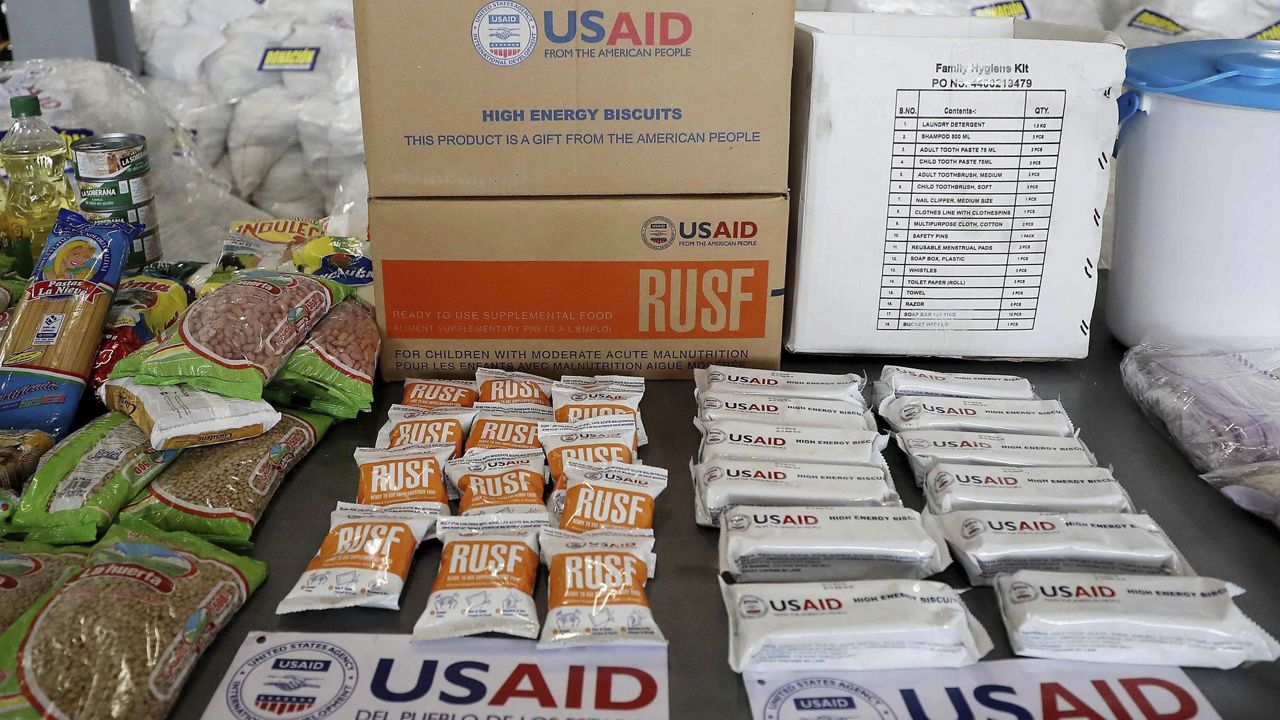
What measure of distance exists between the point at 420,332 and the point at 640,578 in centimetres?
54

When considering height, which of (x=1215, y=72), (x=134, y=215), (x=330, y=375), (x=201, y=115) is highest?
(x=1215, y=72)

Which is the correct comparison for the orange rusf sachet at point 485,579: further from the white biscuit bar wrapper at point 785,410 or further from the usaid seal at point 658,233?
the usaid seal at point 658,233

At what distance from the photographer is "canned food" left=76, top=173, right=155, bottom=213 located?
154 centimetres

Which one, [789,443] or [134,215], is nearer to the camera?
[789,443]

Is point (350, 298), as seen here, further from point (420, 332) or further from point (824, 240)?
point (824, 240)

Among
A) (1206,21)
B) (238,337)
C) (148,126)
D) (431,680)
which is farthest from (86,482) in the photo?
(1206,21)

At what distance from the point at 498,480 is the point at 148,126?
133cm

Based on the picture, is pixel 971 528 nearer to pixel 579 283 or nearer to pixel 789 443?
pixel 789 443

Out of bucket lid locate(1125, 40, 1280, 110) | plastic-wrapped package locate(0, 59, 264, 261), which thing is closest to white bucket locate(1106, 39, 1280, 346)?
bucket lid locate(1125, 40, 1280, 110)

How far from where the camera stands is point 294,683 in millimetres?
834

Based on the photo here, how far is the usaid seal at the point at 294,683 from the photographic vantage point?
31.8 inches

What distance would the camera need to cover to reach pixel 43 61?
1.95m

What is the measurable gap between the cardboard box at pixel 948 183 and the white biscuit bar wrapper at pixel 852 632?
55cm

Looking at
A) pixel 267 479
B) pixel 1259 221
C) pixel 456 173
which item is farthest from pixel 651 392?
pixel 1259 221
